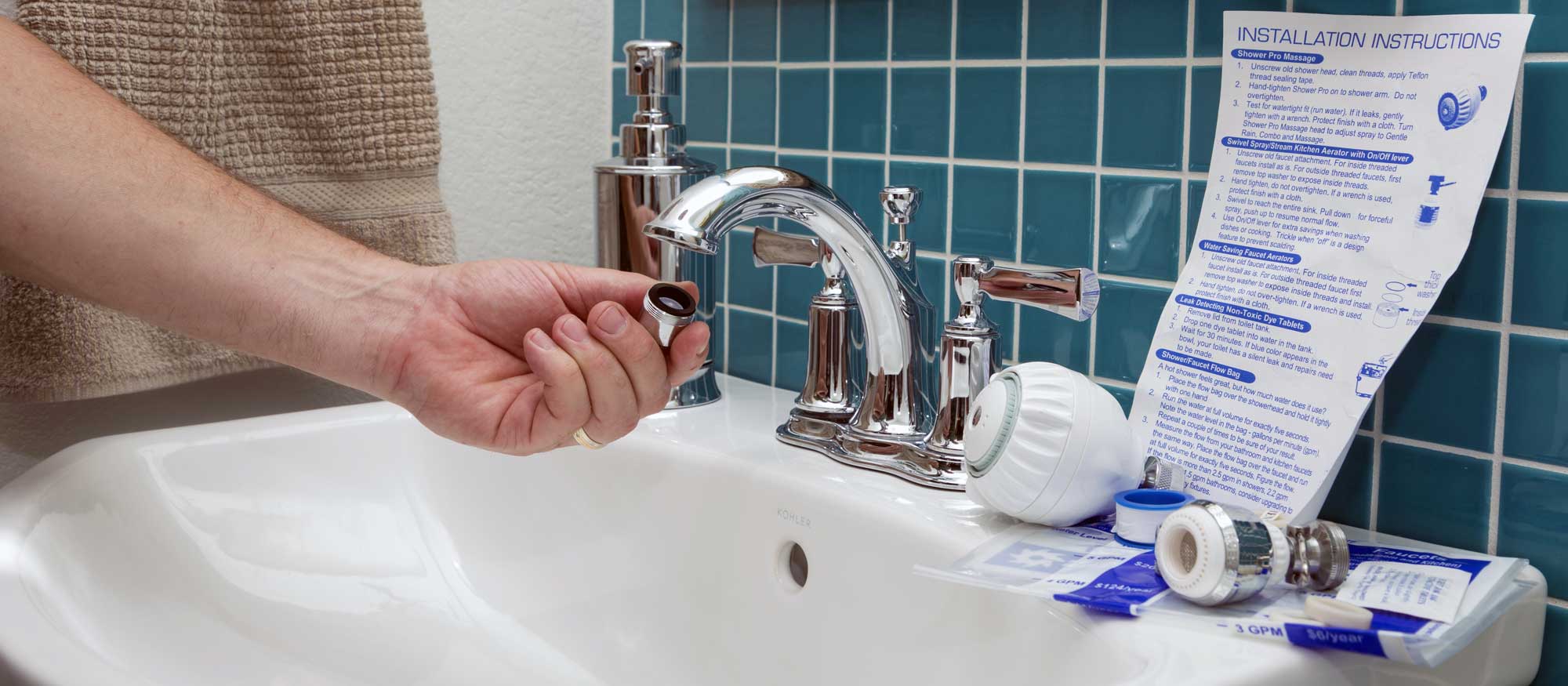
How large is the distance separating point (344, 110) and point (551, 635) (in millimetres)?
380

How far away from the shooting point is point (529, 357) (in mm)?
612

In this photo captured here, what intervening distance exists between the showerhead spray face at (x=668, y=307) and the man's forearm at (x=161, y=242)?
6.3 inches

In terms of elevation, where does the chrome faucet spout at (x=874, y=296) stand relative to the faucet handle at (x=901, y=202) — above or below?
below

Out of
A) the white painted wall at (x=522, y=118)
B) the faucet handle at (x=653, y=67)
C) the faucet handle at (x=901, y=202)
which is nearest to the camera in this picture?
the faucet handle at (x=901, y=202)

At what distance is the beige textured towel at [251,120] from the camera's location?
2.56 feet

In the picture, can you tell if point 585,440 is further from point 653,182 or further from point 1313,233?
point 1313,233

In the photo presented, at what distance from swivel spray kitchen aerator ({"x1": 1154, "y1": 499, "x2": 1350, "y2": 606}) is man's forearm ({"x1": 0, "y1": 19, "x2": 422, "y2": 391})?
1.34 ft

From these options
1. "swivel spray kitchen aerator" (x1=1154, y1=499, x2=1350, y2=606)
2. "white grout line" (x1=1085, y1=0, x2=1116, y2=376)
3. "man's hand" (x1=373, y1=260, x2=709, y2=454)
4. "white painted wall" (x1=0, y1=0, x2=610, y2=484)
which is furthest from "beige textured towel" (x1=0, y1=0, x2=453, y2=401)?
"swivel spray kitchen aerator" (x1=1154, y1=499, x2=1350, y2=606)

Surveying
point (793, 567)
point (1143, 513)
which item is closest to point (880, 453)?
point (793, 567)

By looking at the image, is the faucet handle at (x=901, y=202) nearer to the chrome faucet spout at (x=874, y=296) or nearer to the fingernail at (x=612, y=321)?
the chrome faucet spout at (x=874, y=296)

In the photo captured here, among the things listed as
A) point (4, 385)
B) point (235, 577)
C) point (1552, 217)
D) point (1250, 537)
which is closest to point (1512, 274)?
point (1552, 217)

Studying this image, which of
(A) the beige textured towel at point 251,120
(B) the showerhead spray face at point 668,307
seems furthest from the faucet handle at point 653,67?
(B) the showerhead spray face at point 668,307

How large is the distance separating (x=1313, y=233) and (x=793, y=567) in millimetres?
321

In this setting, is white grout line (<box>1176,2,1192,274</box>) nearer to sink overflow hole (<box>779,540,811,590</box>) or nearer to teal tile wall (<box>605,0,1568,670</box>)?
teal tile wall (<box>605,0,1568,670</box>)
